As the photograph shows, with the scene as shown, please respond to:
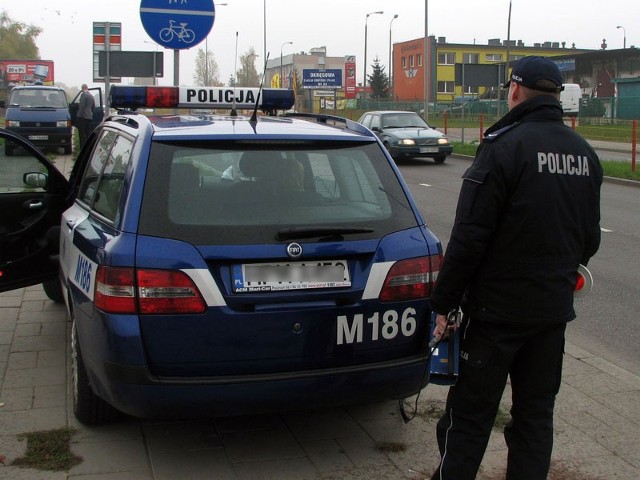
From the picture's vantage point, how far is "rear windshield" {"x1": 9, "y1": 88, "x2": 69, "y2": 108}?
24.2 metres

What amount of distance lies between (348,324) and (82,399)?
59.9 inches

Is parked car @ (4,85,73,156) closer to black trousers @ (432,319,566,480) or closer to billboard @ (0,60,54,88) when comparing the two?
black trousers @ (432,319,566,480)

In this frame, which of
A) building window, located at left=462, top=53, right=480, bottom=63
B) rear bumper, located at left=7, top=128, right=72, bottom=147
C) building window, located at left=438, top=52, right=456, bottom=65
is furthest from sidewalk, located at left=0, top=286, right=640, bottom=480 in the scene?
building window, located at left=462, top=53, right=480, bottom=63

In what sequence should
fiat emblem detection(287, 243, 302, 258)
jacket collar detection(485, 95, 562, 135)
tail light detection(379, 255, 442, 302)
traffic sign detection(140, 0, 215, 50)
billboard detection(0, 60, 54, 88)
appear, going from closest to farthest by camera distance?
jacket collar detection(485, 95, 562, 135), fiat emblem detection(287, 243, 302, 258), tail light detection(379, 255, 442, 302), traffic sign detection(140, 0, 215, 50), billboard detection(0, 60, 54, 88)

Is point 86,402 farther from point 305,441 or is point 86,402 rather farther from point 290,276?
point 290,276

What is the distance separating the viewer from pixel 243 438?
13.7 ft

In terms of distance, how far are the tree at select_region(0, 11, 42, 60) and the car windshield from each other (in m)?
93.7

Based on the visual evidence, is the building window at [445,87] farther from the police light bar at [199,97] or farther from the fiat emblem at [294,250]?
the fiat emblem at [294,250]

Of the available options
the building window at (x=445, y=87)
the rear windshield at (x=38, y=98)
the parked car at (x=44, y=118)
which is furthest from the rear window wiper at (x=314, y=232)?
the building window at (x=445, y=87)

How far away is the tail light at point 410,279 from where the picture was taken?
3.75m

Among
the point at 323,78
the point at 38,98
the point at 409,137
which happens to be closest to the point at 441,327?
the point at 409,137

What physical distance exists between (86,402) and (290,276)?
140 cm

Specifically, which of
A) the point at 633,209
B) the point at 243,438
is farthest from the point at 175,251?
the point at 633,209

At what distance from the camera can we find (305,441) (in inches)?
163
